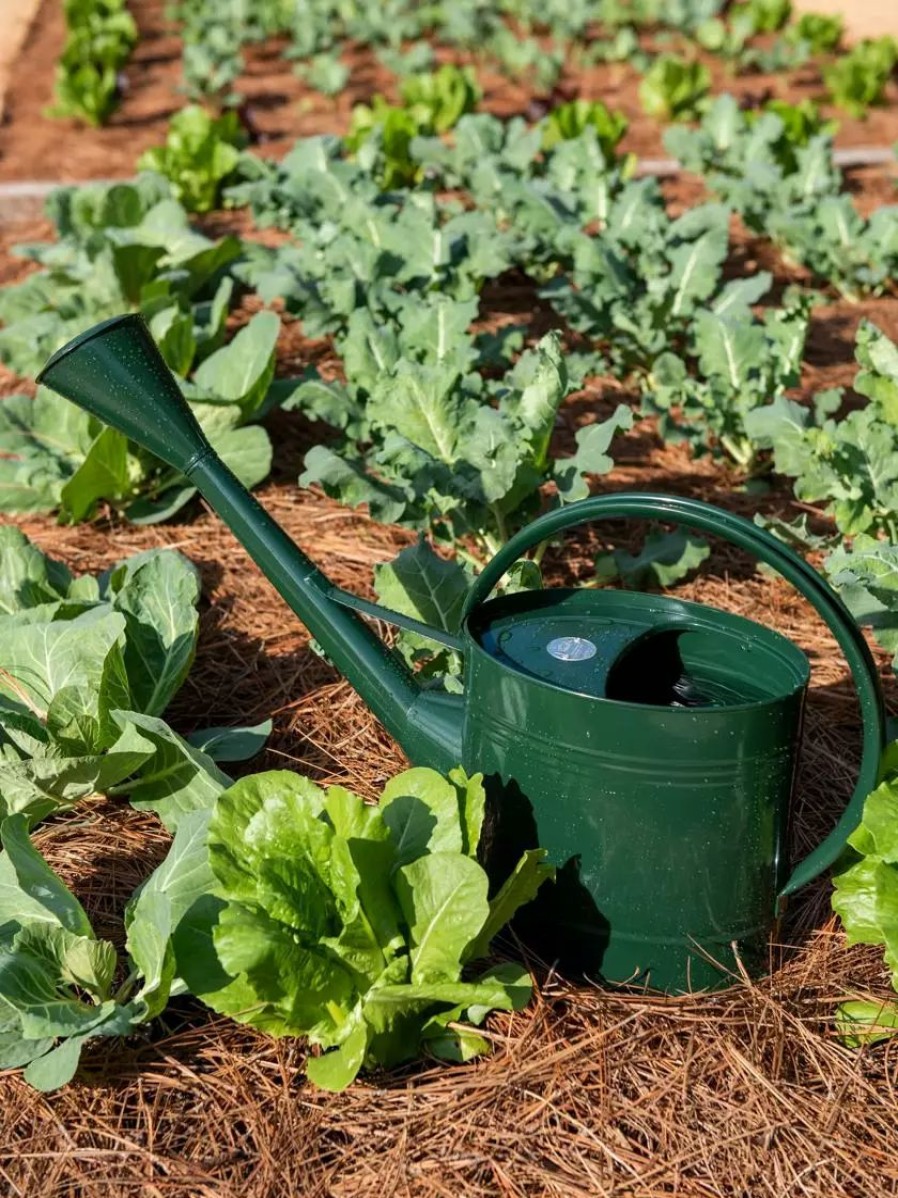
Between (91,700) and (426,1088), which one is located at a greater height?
(91,700)

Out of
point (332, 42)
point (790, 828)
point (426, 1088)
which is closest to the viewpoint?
point (426, 1088)

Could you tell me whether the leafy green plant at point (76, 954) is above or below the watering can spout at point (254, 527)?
below

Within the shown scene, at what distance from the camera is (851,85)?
779 centimetres

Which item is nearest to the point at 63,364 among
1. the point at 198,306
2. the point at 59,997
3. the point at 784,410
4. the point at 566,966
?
the point at 59,997

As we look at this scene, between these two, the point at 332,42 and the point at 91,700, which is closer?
the point at 91,700

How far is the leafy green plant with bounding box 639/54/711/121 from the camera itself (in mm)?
7527

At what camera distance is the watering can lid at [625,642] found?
179 centimetres

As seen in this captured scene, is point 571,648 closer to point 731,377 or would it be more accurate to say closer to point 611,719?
point 611,719

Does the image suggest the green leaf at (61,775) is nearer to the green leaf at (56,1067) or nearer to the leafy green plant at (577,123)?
the green leaf at (56,1067)

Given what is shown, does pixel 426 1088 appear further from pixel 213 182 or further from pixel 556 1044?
pixel 213 182

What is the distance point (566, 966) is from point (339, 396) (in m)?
1.71

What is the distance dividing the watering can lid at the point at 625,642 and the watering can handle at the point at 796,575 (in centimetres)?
8

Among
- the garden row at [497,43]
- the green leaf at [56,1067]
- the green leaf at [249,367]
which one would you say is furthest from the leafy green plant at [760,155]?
the green leaf at [56,1067]

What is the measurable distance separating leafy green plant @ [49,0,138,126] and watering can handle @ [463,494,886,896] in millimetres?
6897
